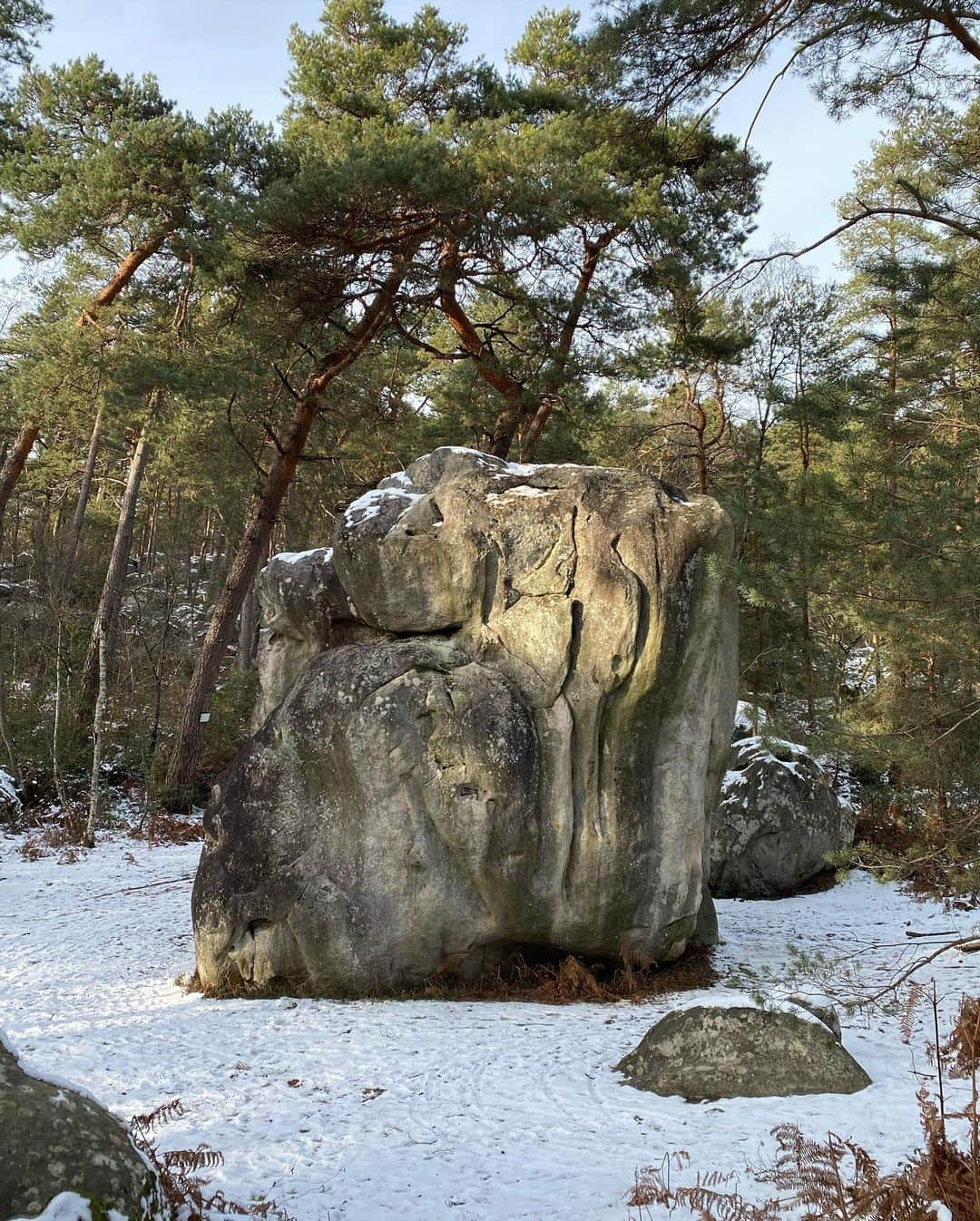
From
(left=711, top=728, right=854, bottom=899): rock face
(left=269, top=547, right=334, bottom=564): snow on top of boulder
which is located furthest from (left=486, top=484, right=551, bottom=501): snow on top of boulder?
(left=711, top=728, right=854, bottom=899): rock face

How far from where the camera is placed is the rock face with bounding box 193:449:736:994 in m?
7.32

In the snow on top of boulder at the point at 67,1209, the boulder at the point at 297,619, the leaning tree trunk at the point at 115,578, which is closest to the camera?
the snow on top of boulder at the point at 67,1209

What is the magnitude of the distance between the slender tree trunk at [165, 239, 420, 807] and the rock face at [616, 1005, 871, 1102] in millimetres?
10135

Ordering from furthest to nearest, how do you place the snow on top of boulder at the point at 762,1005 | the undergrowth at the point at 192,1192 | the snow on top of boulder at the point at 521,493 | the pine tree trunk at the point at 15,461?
the pine tree trunk at the point at 15,461 < the snow on top of boulder at the point at 521,493 < the snow on top of boulder at the point at 762,1005 < the undergrowth at the point at 192,1192

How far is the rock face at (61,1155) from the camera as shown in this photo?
8.83 feet

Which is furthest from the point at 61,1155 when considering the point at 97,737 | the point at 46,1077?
the point at 97,737

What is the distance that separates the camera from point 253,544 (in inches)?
573

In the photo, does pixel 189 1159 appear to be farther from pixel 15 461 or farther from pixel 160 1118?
pixel 15 461

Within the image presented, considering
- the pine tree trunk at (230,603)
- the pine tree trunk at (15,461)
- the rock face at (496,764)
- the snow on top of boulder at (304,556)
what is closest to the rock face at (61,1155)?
the rock face at (496,764)

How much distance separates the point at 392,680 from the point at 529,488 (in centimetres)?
205

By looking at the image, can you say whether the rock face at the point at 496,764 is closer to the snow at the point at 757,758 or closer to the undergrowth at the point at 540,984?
the undergrowth at the point at 540,984

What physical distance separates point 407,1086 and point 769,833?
25.3ft

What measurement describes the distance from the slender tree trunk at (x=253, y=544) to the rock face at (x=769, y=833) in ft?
25.6

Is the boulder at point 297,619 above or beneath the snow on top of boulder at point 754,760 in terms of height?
above
